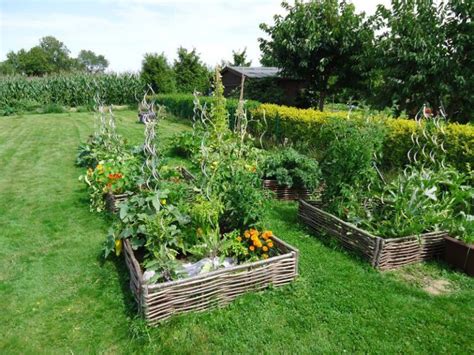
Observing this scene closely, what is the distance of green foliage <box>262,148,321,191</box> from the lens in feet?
18.0

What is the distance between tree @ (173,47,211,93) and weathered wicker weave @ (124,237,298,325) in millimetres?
24803

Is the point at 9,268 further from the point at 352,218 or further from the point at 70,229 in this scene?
the point at 352,218

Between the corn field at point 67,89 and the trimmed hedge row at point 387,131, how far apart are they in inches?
595

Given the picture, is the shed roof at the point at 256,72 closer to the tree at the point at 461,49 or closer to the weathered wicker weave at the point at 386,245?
the tree at the point at 461,49

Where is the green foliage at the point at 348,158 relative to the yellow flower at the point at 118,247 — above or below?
above

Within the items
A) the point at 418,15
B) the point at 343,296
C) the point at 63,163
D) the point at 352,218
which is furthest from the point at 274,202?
the point at 418,15

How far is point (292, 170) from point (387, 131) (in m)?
1.69

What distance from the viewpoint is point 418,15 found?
909 cm

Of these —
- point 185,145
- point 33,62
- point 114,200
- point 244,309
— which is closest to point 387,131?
point 244,309

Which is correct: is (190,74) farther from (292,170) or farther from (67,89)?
(292,170)

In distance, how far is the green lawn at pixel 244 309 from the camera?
8.31 feet

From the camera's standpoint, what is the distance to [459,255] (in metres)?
3.55

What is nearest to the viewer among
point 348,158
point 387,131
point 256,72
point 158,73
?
point 348,158

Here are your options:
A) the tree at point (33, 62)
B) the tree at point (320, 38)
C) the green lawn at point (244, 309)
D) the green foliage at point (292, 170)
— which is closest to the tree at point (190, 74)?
the tree at point (320, 38)
